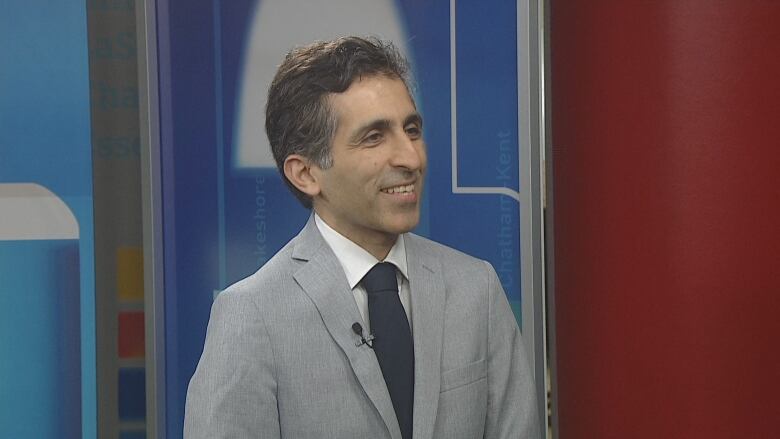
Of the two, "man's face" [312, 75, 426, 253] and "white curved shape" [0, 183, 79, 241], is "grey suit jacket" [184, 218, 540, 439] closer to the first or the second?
"man's face" [312, 75, 426, 253]

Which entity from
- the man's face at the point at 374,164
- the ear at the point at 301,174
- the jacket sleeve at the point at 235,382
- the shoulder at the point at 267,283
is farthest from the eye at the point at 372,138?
the jacket sleeve at the point at 235,382

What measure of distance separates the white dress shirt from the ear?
62 millimetres

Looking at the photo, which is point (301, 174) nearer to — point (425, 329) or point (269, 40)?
point (425, 329)

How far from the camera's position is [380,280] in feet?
5.32

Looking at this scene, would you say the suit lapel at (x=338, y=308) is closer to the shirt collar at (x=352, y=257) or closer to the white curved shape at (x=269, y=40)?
the shirt collar at (x=352, y=257)

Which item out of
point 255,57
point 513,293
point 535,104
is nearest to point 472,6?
point 535,104

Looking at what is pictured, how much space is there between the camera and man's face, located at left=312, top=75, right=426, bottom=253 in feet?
5.32

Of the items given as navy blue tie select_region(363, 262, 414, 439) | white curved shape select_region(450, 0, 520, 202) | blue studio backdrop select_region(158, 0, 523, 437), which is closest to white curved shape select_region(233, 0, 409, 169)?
blue studio backdrop select_region(158, 0, 523, 437)

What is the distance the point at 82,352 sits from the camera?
7.47ft

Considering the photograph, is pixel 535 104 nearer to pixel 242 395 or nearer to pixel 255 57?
pixel 255 57

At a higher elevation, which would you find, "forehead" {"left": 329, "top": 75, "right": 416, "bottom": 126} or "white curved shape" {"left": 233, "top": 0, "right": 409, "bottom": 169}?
"white curved shape" {"left": 233, "top": 0, "right": 409, "bottom": 169}

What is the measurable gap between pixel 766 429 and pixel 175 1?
1865 mm

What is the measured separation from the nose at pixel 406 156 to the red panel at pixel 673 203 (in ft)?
3.39

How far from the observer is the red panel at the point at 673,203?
2441 mm
